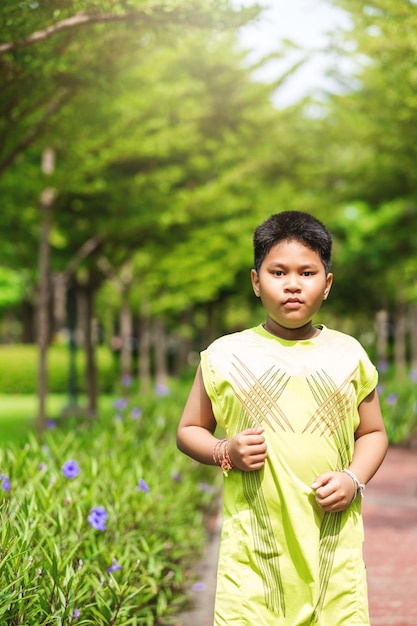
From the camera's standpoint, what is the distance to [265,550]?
2.21 metres

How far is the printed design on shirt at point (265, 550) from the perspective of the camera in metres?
2.21

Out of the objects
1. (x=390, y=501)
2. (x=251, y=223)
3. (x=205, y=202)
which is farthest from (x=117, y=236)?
(x=390, y=501)

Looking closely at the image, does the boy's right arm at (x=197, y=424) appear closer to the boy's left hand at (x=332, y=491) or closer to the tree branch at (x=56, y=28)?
the boy's left hand at (x=332, y=491)

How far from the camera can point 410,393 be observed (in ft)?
47.1

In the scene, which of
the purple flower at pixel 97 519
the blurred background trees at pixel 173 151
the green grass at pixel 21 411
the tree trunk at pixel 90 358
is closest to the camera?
the purple flower at pixel 97 519

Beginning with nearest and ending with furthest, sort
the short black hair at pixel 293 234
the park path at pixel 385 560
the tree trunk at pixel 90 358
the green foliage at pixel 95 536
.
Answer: the short black hair at pixel 293 234 < the green foliage at pixel 95 536 < the park path at pixel 385 560 < the tree trunk at pixel 90 358

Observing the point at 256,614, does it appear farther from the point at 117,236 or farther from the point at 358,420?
the point at 117,236

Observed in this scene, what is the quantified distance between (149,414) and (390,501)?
10.8 ft

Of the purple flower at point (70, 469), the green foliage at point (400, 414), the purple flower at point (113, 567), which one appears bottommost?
the green foliage at point (400, 414)

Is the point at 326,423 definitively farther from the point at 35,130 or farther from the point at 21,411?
the point at 21,411

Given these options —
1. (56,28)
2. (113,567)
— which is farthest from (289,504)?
(56,28)

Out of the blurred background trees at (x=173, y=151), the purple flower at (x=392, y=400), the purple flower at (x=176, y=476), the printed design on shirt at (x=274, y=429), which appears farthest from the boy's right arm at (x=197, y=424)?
the purple flower at (x=392, y=400)

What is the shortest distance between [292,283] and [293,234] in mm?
147

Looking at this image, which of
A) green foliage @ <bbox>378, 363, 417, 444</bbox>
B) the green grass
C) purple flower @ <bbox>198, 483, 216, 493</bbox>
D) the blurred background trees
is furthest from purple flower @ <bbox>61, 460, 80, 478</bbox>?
green foliage @ <bbox>378, 363, 417, 444</bbox>
